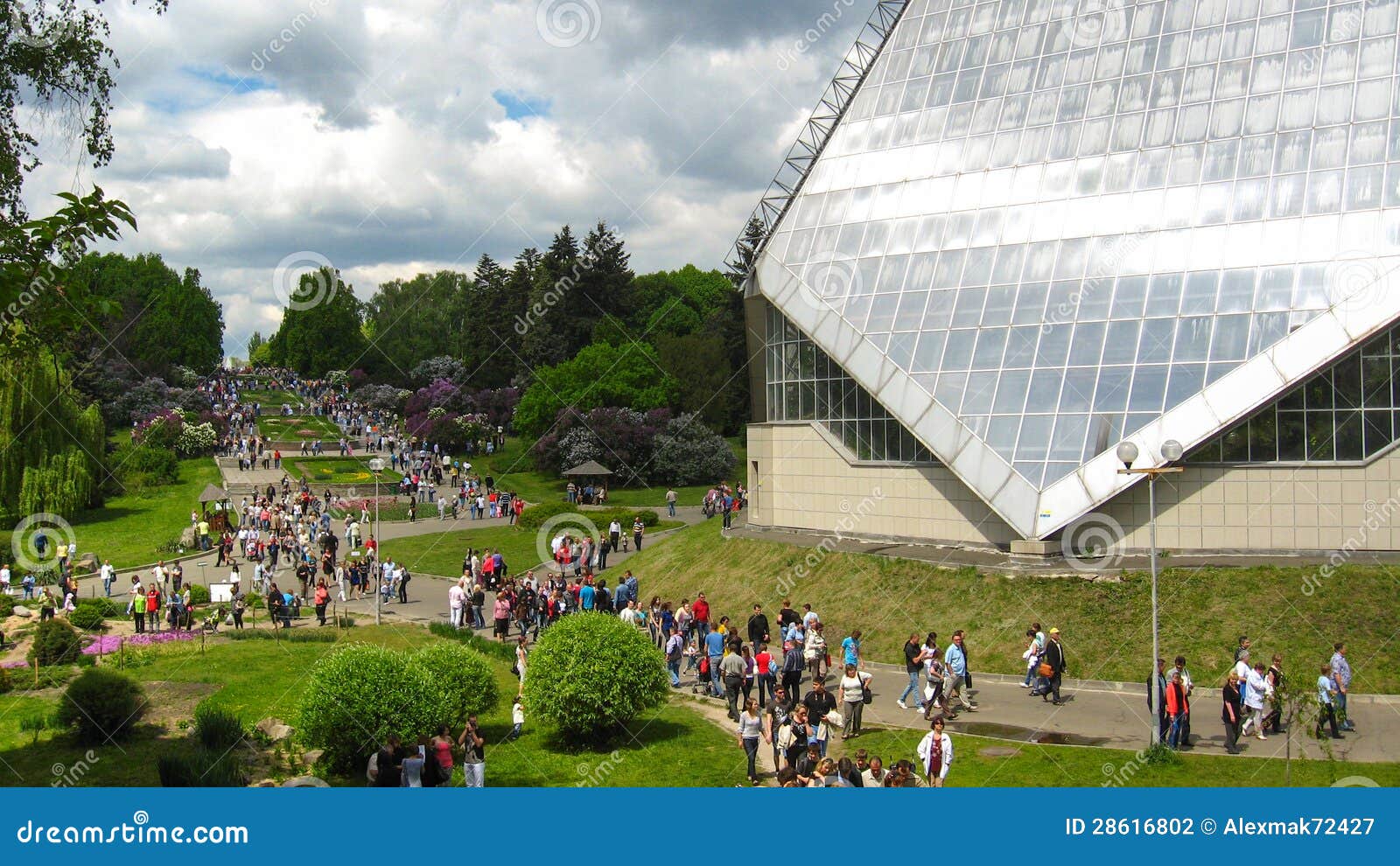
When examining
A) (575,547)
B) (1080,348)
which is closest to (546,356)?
(575,547)

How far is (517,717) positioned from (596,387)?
5283cm

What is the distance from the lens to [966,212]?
30.5 metres

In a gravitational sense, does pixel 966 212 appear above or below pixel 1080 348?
above

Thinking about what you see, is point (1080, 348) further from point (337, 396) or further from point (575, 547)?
point (337, 396)

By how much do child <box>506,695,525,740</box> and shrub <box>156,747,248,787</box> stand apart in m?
4.84

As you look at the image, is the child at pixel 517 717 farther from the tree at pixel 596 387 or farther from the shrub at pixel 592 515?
the tree at pixel 596 387

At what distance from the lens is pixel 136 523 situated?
52.0m

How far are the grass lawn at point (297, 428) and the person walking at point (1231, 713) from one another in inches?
3002

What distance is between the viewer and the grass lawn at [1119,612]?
20969 mm

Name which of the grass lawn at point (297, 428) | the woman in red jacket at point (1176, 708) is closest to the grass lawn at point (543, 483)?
the grass lawn at point (297, 428)

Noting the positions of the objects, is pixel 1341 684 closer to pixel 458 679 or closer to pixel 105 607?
pixel 458 679

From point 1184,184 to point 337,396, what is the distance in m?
92.1

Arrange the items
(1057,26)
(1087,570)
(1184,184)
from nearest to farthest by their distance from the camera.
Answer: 1. (1087,570)
2. (1184,184)
3. (1057,26)

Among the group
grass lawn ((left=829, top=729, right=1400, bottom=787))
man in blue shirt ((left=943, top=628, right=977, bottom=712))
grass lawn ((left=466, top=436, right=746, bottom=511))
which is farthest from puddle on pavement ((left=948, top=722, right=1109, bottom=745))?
grass lawn ((left=466, top=436, right=746, bottom=511))
